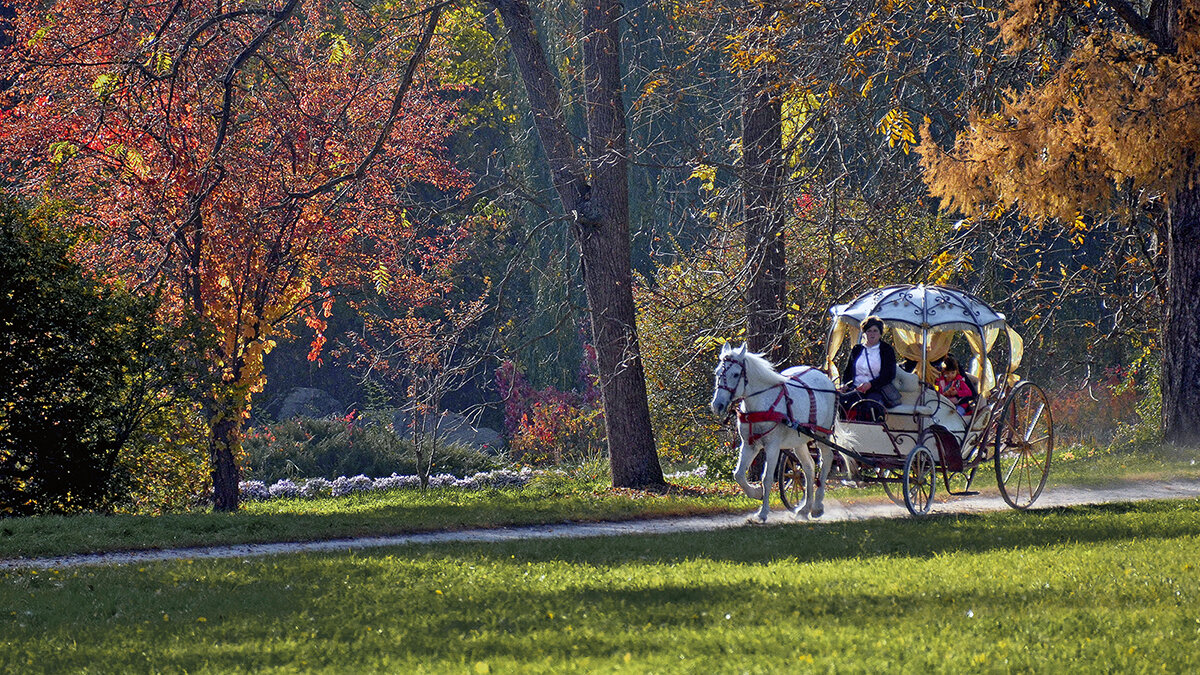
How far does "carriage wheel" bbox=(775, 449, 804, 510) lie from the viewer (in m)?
13.8

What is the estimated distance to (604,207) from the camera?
17609mm

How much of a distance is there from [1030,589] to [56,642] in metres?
6.04

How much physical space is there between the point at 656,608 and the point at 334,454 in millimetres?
18179

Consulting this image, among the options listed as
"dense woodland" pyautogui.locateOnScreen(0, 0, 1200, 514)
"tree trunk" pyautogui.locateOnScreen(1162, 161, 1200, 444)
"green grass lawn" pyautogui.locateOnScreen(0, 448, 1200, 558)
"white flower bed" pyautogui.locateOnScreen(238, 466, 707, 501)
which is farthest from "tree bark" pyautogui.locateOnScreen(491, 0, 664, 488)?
"tree trunk" pyautogui.locateOnScreen(1162, 161, 1200, 444)

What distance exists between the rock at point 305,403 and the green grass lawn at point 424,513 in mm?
17363

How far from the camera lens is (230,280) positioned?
57.2 feet

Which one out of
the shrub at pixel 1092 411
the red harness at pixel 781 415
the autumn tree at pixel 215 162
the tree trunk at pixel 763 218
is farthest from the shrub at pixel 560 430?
the red harness at pixel 781 415

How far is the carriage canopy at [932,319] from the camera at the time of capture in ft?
43.3

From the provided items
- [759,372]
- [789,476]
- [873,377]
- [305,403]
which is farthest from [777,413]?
[305,403]

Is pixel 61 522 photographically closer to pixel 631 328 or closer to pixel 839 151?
pixel 631 328

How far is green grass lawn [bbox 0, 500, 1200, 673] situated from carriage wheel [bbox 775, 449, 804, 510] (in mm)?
2435

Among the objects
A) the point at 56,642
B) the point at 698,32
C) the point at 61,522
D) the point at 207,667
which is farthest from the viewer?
the point at 698,32

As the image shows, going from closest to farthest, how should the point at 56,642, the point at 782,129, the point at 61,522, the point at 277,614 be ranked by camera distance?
1. the point at 56,642
2. the point at 277,614
3. the point at 61,522
4. the point at 782,129

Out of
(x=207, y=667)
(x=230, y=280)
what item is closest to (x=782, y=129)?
(x=230, y=280)
